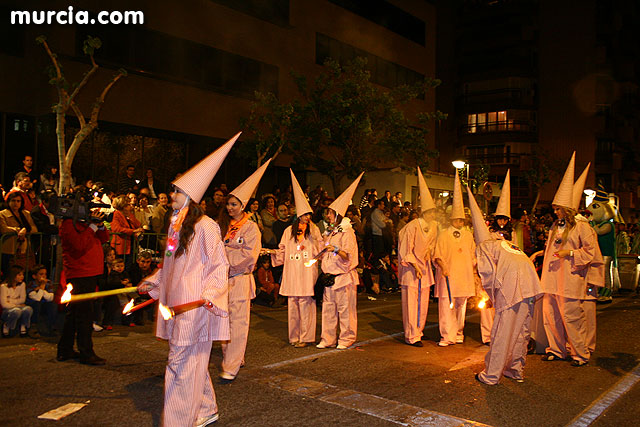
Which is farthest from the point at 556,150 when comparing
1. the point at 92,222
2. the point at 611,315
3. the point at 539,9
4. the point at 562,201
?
the point at 92,222

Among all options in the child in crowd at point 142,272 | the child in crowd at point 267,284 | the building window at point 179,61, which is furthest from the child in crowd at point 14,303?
the building window at point 179,61

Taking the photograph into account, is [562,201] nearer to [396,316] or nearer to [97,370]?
[396,316]

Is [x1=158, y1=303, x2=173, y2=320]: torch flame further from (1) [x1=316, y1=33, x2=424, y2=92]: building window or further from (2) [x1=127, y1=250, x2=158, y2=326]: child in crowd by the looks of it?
(1) [x1=316, y1=33, x2=424, y2=92]: building window

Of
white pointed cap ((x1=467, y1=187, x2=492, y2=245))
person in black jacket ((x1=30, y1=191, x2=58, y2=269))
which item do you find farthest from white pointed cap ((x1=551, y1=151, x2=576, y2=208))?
person in black jacket ((x1=30, y1=191, x2=58, y2=269))

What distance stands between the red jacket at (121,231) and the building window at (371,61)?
17249 mm

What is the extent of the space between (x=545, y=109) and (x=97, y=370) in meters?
52.4

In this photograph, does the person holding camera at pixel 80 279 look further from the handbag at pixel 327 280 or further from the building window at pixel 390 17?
the building window at pixel 390 17

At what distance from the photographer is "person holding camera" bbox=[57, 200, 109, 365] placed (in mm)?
6785

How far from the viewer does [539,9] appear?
173ft

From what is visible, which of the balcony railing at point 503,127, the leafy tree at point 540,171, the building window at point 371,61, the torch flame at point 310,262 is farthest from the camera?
the balcony railing at point 503,127

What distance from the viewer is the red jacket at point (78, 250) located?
22.8ft

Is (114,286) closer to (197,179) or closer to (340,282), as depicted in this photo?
(340,282)

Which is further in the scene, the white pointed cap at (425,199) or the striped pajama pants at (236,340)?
the white pointed cap at (425,199)

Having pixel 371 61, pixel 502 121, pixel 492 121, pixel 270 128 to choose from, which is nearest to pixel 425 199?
pixel 270 128
